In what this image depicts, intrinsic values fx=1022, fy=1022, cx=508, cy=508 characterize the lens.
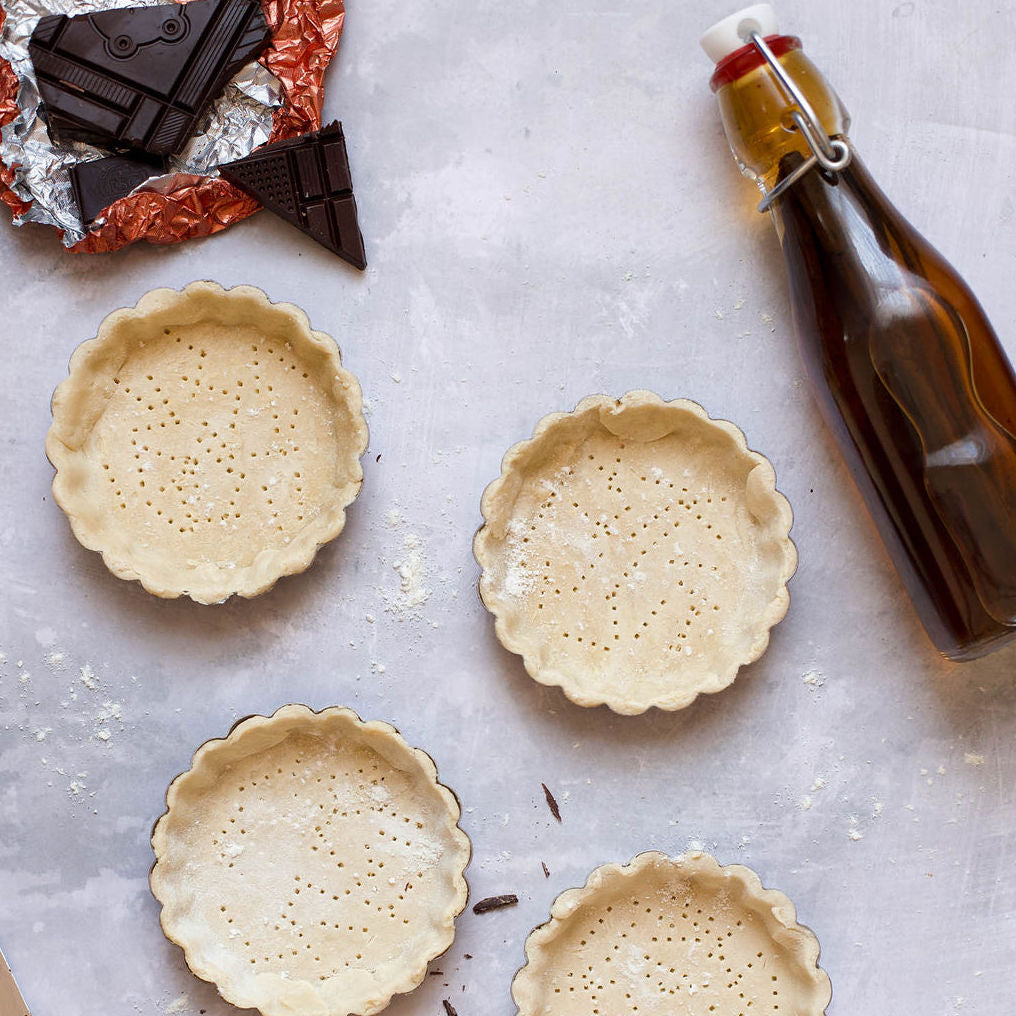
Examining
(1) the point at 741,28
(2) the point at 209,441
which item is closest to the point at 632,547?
(2) the point at 209,441

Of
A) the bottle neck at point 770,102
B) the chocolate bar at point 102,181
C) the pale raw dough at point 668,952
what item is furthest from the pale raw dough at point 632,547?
the chocolate bar at point 102,181

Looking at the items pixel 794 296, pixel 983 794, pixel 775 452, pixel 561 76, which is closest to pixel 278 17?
pixel 561 76

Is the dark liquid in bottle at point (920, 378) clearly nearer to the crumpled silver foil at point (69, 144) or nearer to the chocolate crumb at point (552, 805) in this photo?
the chocolate crumb at point (552, 805)

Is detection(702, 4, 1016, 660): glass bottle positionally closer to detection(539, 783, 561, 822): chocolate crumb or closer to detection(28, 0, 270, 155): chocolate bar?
detection(539, 783, 561, 822): chocolate crumb

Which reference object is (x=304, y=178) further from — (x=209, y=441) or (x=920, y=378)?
(x=920, y=378)

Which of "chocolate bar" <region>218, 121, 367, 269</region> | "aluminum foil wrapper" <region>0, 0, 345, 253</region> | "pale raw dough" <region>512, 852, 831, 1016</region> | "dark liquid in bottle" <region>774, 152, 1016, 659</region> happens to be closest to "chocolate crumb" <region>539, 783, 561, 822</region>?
"pale raw dough" <region>512, 852, 831, 1016</region>

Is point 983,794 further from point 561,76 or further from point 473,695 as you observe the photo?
point 561,76
